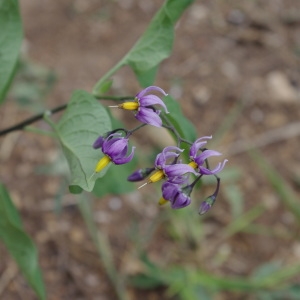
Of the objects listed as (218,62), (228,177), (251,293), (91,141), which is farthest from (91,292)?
(218,62)

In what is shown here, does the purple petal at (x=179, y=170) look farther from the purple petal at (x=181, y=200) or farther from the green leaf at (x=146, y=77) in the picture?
the green leaf at (x=146, y=77)

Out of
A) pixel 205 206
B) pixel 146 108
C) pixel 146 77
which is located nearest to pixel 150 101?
pixel 146 108

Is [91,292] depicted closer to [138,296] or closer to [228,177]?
[138,296]

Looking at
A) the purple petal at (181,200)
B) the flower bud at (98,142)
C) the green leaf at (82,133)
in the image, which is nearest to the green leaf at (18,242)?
the green leaf at (82,133)

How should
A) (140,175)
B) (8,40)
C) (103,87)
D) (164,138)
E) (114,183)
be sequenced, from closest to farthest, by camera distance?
(140,175), (103,87), (8,40), (114,183), (164,138)

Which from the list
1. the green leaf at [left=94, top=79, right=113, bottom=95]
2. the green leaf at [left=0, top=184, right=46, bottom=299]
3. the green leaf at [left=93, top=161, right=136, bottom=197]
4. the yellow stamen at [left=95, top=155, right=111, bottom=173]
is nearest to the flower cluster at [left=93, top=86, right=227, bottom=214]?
the yellow stamen at [left=95, top=155, right=111, bottom=173]

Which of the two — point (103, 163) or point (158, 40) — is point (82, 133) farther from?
point (158, 40)

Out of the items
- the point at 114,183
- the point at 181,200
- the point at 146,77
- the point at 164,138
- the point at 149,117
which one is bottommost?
the point at 181,200
